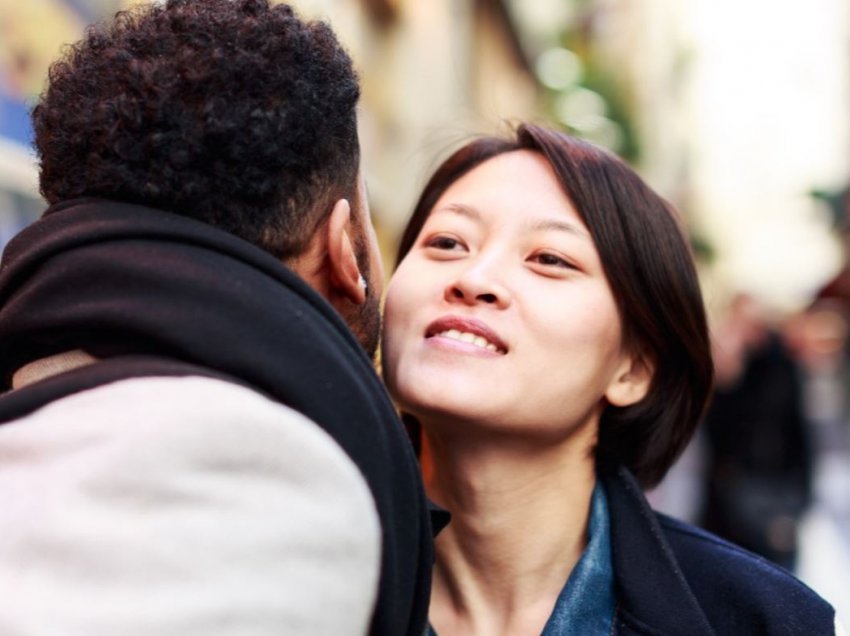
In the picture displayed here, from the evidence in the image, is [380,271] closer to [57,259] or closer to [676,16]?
[57,259]

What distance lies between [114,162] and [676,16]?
43830mm

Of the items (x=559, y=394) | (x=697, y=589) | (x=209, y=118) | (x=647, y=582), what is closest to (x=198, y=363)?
(x=209, y=118)

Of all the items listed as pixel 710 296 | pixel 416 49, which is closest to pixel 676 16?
pixel 416 49

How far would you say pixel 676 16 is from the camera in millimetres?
42469

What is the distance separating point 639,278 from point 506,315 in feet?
1.16

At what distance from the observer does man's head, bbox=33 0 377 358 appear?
142cm

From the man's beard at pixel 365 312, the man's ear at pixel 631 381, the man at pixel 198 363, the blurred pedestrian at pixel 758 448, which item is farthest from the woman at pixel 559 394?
the blurred pedestrian at pixel 758 448

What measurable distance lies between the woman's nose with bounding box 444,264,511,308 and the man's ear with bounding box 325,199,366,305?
437 mm

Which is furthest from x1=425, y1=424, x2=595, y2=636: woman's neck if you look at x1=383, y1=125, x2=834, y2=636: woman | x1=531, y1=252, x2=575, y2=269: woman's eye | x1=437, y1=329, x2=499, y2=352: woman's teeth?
x1=531, y1=252, x2=575, y2=269: woman's eye

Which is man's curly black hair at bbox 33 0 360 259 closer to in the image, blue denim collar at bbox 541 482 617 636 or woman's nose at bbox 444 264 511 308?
woman's nose at bbox 444 264 511 308

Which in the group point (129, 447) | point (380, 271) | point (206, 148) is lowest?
point (380, 271)

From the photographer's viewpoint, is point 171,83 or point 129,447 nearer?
point 129,447

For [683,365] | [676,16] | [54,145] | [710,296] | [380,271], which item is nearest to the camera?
[54,145]

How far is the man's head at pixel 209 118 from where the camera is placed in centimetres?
142
